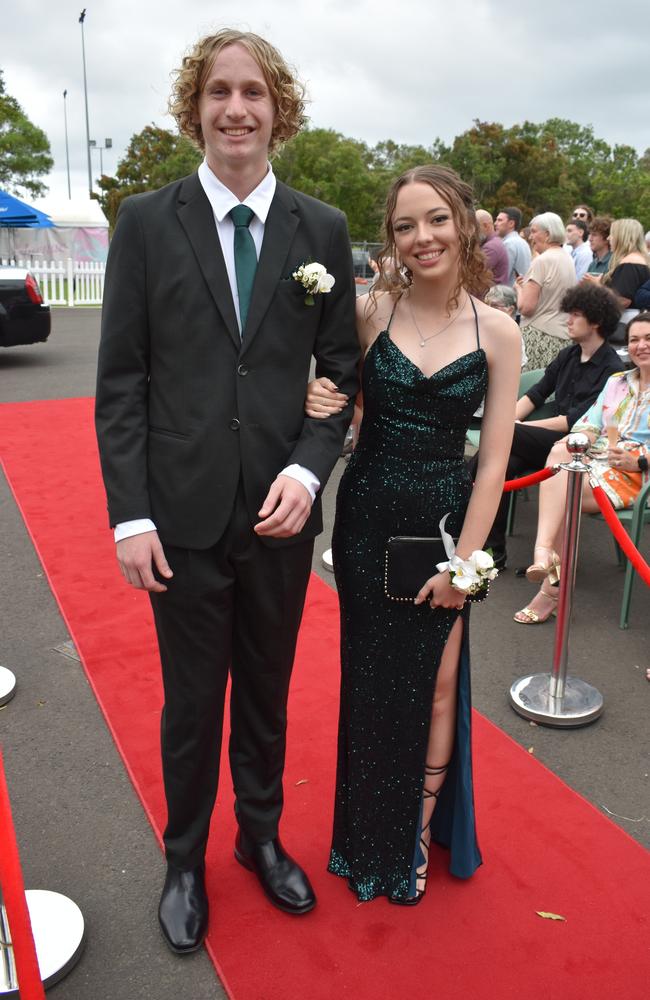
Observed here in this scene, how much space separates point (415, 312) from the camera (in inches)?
94.8

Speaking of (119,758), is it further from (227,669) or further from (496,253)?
(496,253)

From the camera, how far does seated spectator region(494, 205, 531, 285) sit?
9688 millimetres

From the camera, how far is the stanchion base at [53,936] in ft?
7.59

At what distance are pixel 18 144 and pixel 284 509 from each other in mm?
39449

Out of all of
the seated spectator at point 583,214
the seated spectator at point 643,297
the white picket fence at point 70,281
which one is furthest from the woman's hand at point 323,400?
the white picket fence at point 70,281

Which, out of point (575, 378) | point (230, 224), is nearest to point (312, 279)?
point (230, 224)

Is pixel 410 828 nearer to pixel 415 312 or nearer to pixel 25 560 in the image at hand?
pixel 415 312

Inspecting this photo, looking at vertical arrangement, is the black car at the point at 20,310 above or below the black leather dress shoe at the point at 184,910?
above

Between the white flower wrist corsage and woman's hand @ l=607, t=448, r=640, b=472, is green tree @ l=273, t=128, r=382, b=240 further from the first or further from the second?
the white flower wrist corsage

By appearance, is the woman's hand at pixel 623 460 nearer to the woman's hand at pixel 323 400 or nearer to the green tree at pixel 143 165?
the woman's hand at pixel 323 400

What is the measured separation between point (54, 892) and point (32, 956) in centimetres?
105

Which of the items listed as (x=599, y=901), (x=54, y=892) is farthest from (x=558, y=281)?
(x=54, y=892)

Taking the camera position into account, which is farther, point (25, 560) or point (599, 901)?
point (25, 560)

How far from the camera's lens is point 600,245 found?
886cm
